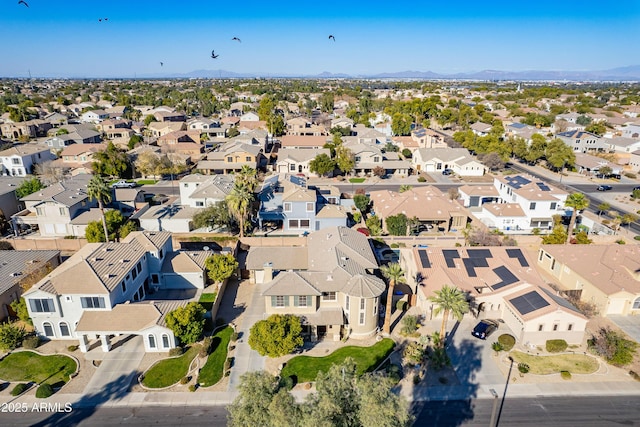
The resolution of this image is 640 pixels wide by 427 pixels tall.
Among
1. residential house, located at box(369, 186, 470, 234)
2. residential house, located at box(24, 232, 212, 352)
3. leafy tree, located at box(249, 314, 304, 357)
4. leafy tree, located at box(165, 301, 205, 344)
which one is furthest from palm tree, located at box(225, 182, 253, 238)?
leafy tree, located at box(249, 314, 304, 357)

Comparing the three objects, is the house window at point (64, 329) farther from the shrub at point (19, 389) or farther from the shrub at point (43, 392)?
the shrub at point (43, 392)

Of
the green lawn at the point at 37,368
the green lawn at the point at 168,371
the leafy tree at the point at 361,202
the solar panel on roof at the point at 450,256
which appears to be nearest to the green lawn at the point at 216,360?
the green lawn at the point at 168,371

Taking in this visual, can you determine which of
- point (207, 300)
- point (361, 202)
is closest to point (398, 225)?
point (361, 202)

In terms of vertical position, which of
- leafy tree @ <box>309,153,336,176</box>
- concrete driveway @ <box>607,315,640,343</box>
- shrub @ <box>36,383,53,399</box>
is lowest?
concrete driveway @ <box>607,315,640,343</box>

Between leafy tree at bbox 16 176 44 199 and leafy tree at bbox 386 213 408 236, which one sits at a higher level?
leafy tree at bbox 16 176 44 199

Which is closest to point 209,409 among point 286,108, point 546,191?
point 546,191

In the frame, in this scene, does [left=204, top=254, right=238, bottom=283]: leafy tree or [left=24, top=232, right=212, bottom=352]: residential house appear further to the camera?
[left=204, top=254, right=238, bottom=283]: leafy tree

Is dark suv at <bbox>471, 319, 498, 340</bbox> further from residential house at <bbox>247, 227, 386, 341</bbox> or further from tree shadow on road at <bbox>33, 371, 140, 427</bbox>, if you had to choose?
tree shadow on road at <bbox>33, 371, 140, 427</bbox>

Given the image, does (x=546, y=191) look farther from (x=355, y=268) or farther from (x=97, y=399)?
(x=97, y=399)
